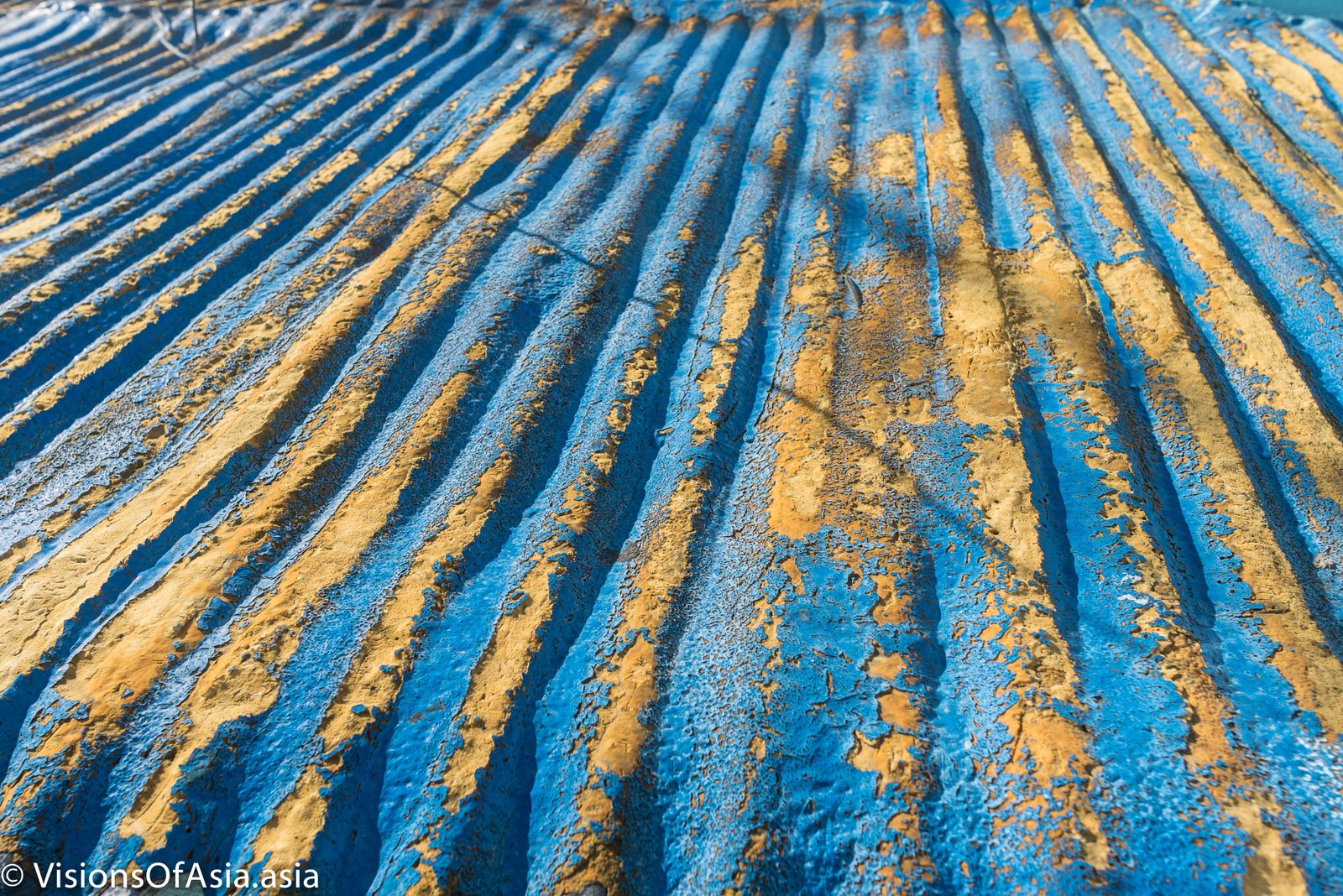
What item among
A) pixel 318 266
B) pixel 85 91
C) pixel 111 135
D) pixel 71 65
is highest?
pixel 71 65

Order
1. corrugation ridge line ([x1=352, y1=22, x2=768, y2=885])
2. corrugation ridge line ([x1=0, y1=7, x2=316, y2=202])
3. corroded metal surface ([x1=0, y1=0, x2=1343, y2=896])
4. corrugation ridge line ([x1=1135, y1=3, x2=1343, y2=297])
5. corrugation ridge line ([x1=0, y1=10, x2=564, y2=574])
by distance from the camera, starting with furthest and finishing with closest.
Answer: corrugation ridge line ([x1=0, y1=7, x2=316, y2=202])
corrugation ridge line ([x1=1135, y1=3, x2=1343, y2=297])
corrugation ridge line ([x1=0, y1=10, x2=564, y2=574])
corrugation ridge line ([x1=352, y1=22, x2=768, y2=885])
corroded metal surface ([x1=0, y1=0, x2=1343, y2=896])

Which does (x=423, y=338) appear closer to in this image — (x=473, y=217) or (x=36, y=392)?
(x=473, y=217)

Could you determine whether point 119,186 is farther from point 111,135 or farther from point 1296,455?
point 1296,455

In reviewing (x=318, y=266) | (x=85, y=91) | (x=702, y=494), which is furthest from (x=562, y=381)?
(x=85, y=91)

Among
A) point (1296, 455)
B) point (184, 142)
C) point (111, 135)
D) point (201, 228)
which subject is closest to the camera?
point (1296, 455)

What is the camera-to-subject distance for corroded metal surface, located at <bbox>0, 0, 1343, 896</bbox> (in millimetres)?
1208

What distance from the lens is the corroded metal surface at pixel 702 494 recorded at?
121 centimetres

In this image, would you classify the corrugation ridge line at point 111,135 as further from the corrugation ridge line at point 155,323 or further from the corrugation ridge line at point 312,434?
the corrugation ridge line at point 312,434

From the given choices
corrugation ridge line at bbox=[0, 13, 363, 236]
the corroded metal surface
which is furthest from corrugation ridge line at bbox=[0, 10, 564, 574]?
corrugation ridge line at bbox=[0, 13, 363, 236]

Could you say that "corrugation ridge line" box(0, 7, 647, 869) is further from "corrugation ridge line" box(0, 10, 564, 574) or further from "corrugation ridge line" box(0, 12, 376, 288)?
"corrugation ridge line" box(0, 12, 376, 288)

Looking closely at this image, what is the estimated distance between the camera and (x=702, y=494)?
174cm

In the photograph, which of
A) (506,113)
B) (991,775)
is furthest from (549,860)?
(506,113)

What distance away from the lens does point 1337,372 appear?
1.94 m

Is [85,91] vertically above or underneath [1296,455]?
above
